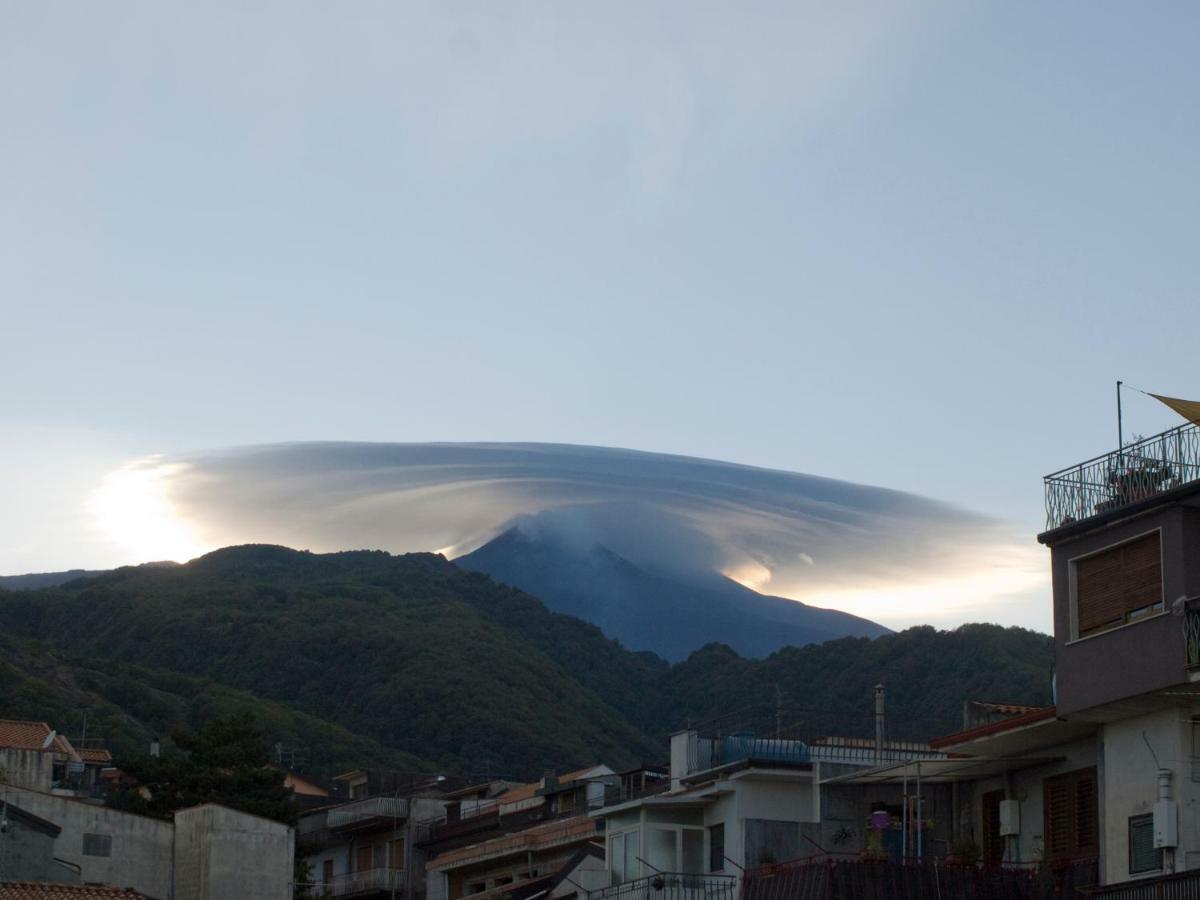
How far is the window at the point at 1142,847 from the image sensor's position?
30172mm

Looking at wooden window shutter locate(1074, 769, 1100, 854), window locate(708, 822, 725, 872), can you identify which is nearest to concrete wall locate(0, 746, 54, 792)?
window locate(708, 822, 725, 872)

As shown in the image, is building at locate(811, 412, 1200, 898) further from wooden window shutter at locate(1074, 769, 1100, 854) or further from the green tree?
the green tree

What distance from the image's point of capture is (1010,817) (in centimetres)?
3578

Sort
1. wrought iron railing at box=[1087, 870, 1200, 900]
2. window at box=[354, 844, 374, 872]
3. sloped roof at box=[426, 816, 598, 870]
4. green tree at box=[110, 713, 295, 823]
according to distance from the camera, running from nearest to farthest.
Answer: wrought iron railing at box=[1087, 870, 1200, 900], sloped roof at box=[426, 816, 598, 870], window at box=[354, 844, 374, 872], green tree at box=[110, 713, 295, 823]

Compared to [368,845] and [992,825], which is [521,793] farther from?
[992,825]

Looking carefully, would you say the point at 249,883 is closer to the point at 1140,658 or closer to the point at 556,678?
the point at 1140,658

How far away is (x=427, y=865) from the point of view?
64.0 meters

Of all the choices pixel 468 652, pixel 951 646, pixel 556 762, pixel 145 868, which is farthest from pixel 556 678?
pixel 145 868

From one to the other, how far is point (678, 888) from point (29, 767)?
3194 centimetres

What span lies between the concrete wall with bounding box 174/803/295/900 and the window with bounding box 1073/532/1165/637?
30.0 metres

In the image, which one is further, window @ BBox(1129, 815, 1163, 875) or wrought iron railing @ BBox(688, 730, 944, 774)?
wrought iron railing @ BBox(688, 730, 944, 774)

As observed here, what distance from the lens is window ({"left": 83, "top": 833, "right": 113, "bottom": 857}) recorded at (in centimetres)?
5575

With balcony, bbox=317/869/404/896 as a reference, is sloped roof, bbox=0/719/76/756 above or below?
above

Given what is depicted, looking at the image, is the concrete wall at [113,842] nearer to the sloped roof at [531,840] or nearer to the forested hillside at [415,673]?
the sloped roof at [531,840]
